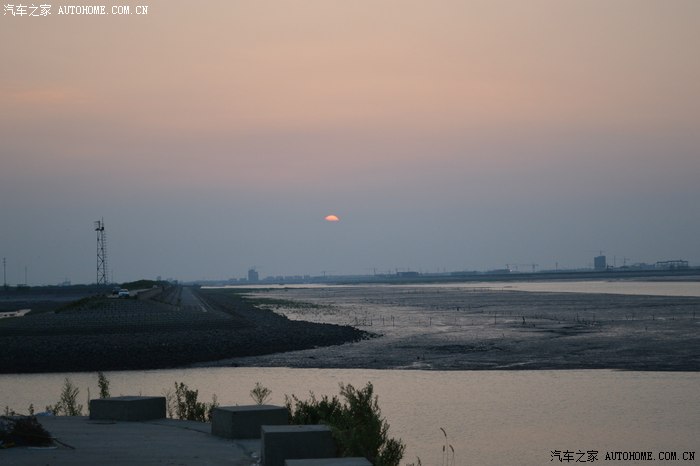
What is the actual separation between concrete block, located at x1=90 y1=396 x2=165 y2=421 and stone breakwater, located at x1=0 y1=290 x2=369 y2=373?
27688mm

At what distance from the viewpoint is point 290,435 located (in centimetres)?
1480

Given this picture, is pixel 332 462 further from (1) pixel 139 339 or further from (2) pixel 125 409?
(1) pixel 139 339

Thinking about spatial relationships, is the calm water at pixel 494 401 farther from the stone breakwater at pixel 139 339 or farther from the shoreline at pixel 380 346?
the stone breakwater at pixel 139 339

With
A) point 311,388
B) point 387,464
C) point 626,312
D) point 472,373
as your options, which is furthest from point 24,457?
point 626,312

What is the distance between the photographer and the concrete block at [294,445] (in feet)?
Answer: 48.2

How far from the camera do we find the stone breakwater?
50.1 metres

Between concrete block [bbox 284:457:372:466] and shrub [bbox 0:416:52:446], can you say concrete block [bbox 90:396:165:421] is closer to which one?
shrub [bbox 0:416:52:446]

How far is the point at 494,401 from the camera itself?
32.0 meters

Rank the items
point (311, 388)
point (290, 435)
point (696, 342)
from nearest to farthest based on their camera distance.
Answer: point (290, 435), point (311, 388), point (696, 342)

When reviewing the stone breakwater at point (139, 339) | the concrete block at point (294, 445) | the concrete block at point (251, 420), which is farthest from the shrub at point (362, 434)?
the stone breakwater at point (139, 339)

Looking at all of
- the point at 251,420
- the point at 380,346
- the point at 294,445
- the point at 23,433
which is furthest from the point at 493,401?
the point at 380,346

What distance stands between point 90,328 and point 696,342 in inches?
1625

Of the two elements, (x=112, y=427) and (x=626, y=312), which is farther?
(x=626, y=312)

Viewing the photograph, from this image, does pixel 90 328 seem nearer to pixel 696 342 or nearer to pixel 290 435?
pixel 696 342
